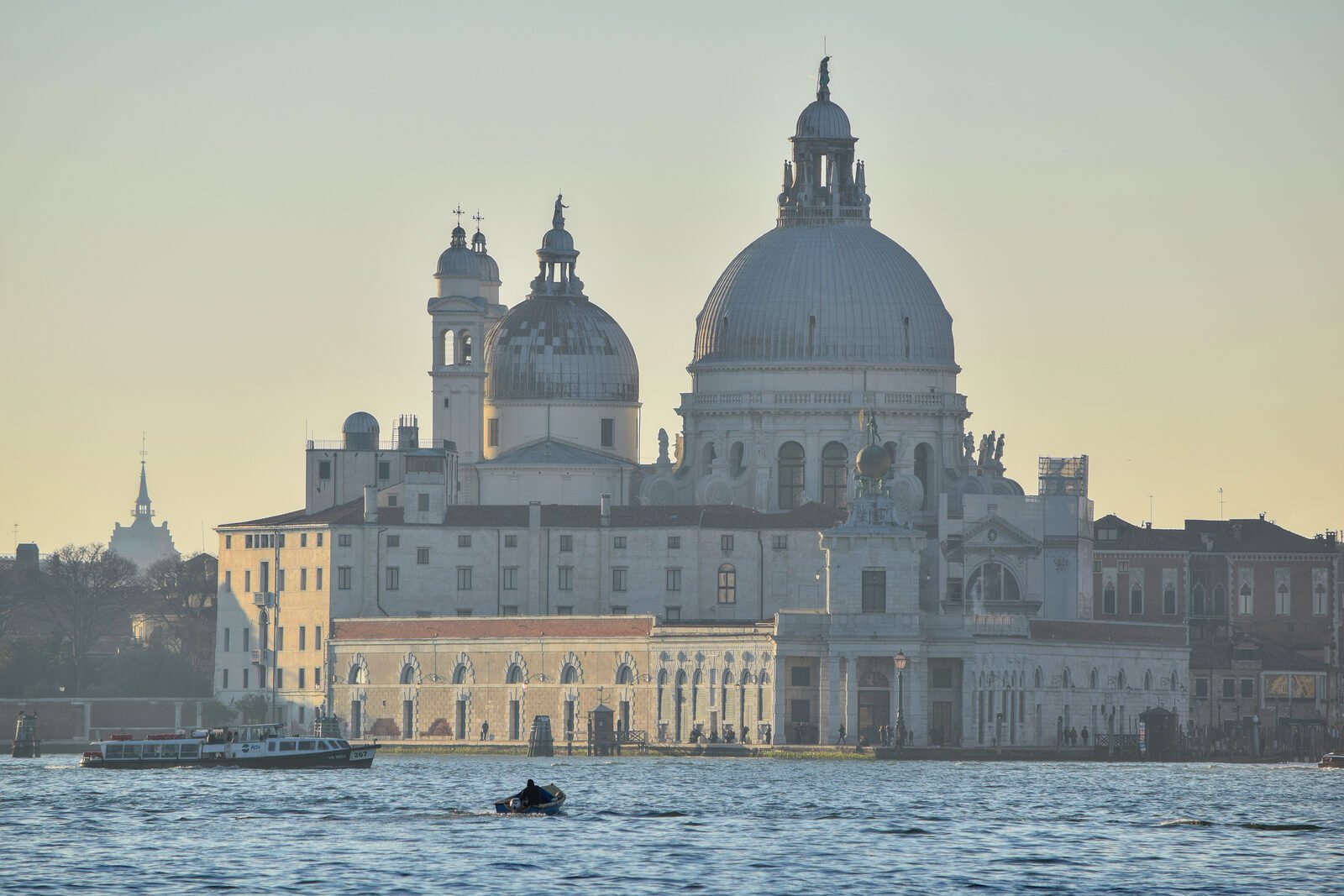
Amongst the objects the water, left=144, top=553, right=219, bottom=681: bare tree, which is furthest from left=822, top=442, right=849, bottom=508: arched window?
the water

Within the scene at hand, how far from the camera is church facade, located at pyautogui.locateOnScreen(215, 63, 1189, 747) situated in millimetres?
145375

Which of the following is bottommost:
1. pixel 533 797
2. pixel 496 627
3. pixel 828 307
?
pixel 533 797

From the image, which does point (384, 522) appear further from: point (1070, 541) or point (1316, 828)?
point (1316, 828)

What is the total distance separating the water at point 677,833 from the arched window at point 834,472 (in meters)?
34.6

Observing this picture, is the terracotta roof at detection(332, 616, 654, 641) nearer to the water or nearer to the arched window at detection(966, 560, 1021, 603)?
the arched window at detection(966, 560, 1021, 603)

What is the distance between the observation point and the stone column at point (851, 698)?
14300 cm

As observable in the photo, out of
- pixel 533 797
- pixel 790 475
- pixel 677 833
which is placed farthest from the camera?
pixel 790 475

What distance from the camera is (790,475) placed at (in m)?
165

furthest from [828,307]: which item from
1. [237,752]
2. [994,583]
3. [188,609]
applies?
[237,752]

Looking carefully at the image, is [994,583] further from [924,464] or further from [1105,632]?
[924,464]

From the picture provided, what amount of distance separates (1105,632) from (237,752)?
129ft

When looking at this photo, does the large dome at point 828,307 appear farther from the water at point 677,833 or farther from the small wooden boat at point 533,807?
the small wooden boat at point 533,807

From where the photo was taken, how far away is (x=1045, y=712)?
493 ft

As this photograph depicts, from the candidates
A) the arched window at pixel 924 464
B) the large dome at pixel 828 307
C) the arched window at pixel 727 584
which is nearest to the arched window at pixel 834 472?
the arched window at pixel 924 464
